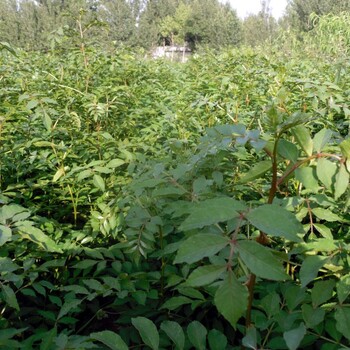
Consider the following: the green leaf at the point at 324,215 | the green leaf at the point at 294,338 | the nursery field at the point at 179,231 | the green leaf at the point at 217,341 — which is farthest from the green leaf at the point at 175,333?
the green leaf at the point at 324,215

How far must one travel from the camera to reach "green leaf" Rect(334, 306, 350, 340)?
→ 904 millimetres

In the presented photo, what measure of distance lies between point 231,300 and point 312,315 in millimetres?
362

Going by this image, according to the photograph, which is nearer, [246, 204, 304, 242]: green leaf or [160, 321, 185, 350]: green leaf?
[246, 204, 304, 242]: green leaf

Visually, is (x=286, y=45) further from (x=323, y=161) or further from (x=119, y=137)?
(x=323, y=161)

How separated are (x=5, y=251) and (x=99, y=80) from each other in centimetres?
171

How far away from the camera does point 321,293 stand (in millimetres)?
995

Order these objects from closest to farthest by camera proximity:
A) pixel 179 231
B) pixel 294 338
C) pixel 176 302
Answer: pixel 294 338
pixel 179 231
pixel 176 302

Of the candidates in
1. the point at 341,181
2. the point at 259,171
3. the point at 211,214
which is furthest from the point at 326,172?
the point at 211,214

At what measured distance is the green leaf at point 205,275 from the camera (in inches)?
29.0

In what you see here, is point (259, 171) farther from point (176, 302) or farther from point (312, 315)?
point (176, 302)

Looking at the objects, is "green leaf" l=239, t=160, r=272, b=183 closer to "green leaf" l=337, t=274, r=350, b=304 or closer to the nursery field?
the nursery field

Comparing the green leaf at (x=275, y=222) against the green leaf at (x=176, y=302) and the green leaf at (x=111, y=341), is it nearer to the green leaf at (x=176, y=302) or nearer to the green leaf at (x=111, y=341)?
the green leaf at (x=111, y=341)

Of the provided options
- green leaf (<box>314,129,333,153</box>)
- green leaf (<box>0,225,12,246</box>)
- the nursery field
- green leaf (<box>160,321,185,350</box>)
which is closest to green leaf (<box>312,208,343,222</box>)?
the nursery field

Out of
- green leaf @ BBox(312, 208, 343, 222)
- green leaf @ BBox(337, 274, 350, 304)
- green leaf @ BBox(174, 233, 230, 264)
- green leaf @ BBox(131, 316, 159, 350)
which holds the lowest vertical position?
green leaf @ BBox(131, 316, 159, 350)
